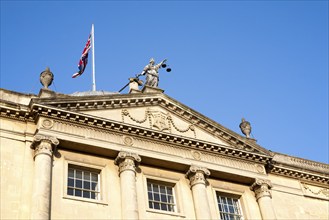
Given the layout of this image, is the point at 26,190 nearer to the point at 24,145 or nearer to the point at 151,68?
the point at 24,145

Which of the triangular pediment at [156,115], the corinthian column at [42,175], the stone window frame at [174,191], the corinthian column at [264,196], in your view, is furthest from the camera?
the corinthian column at [264,196]

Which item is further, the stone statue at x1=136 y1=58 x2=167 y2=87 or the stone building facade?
the stone statue at x1=136 y1=58 x2=167 y2=87

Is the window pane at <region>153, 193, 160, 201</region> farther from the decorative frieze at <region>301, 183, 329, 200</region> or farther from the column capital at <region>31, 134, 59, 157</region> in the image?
the decorative frieze at <region>301, 183, 329, 200</region>

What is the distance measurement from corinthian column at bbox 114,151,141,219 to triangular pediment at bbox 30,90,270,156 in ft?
6.05

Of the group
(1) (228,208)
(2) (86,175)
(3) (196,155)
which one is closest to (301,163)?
(1) (228,208)

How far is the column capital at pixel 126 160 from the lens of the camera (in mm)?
25266

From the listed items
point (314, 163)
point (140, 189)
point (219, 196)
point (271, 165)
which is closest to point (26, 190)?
point (140, 189)

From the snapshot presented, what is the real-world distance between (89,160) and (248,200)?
8843 millimetres

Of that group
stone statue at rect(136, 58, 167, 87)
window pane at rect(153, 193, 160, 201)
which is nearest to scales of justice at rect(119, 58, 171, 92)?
stone statue at rect(136, 58, 167, 87)

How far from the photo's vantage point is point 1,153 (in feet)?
76.0

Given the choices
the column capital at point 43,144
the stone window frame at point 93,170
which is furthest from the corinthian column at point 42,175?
the stone window frame at point 93,170

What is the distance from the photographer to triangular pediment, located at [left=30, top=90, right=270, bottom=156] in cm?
2606

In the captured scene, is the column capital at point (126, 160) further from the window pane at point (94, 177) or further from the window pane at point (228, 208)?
the window pane at point (228, 208)

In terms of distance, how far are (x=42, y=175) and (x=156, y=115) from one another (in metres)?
7.84
